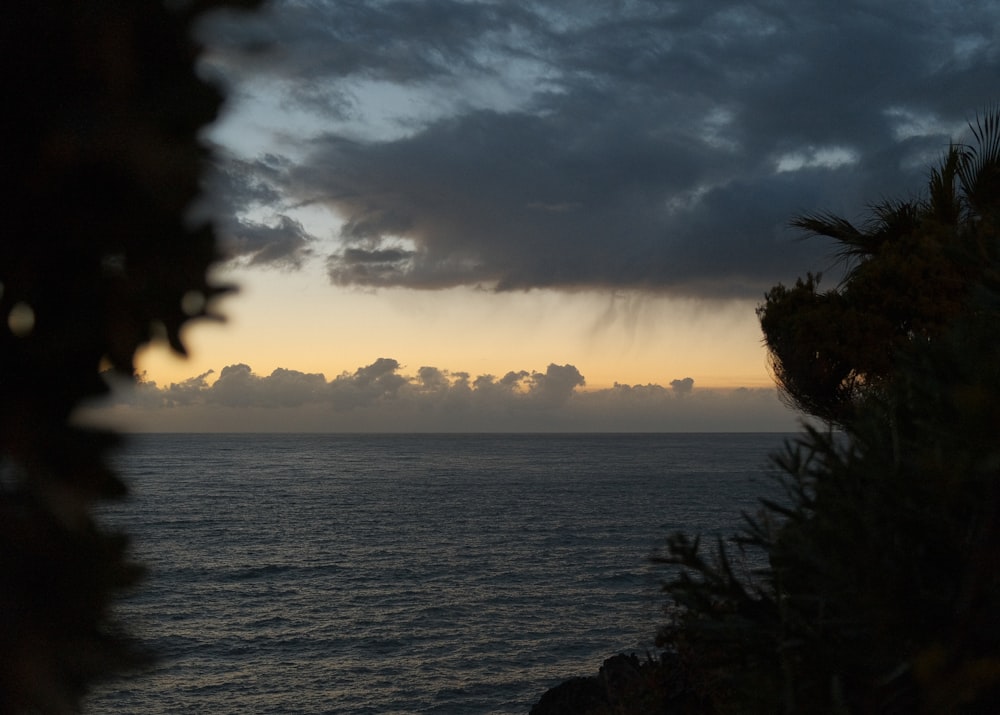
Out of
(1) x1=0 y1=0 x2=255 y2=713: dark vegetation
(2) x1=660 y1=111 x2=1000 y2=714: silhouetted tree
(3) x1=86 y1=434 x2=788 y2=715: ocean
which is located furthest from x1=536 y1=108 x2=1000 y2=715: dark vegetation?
(1) x1=0 y1=0 x2=255 y2=713: dark vegetation

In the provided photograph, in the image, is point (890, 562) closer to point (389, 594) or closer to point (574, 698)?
point (574, 698)

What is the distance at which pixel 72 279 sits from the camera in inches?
92.3

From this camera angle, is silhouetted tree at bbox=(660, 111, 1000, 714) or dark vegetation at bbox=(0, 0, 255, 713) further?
silhouetted tree at bbox=(660, 111, 1000, 714)

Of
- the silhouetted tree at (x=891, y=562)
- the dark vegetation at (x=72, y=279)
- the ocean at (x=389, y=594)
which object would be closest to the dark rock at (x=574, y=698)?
the ocean at (x=389, y=594)

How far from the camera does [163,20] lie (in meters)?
2.48

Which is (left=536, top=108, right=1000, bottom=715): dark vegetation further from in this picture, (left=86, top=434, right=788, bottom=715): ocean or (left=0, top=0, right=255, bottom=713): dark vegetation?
(left=0, top=0, right=255, bottom=713): dark vegetation

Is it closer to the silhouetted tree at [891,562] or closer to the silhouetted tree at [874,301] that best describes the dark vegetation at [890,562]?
the silhouetted tree at [891,562]

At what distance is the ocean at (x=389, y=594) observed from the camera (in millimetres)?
29641

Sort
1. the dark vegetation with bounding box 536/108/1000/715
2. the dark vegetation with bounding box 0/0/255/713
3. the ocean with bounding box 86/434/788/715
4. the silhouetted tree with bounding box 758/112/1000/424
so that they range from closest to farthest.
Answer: the dark vegetation with bounding box 0/0/255/713
the dark vegetation with bounding box 536/108/1000/715
the silhouetted tree with bounding box 758/112/1000/424
the ocean with bounding box 86/434/788/715

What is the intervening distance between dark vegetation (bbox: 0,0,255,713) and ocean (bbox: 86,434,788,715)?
7.7 inches

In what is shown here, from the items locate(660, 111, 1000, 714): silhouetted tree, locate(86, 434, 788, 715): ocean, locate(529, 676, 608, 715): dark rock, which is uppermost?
locate(660, 111, 1000, 714): silhouetted tree

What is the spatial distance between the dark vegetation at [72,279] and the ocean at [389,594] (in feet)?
0.64

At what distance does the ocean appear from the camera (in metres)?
29.6

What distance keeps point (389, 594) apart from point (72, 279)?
150 feet
